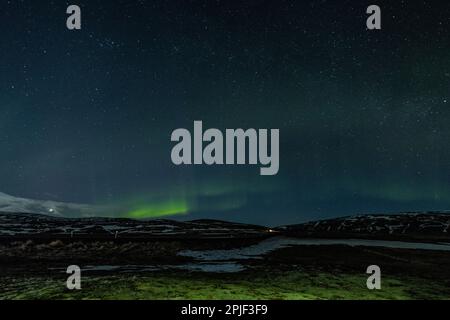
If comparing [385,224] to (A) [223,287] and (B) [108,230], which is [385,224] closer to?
(B) [108,230]

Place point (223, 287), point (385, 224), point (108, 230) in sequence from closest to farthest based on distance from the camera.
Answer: point (223, 287)
point (108, 230)
point (385, 224)

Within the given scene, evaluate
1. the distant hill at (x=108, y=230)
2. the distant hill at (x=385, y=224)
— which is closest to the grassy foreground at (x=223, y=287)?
the distant hill at (x=108, y=230)

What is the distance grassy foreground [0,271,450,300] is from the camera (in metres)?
14.9

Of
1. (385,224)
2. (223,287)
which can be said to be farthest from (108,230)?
(223,287)

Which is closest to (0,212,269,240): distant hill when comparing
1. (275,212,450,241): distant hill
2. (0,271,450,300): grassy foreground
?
(275,212,450,241): distant hill

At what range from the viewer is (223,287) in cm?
1627

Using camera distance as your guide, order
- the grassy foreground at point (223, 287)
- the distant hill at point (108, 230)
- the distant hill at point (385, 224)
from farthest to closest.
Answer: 1. the distant hill at point (385, 224)
2. the distant hill at point (108, 230)
3. the grassy foreground at point (223, 287)

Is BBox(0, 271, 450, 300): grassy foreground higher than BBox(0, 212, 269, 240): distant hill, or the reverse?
BBox(0, 271, 450, 300): grassy foreground

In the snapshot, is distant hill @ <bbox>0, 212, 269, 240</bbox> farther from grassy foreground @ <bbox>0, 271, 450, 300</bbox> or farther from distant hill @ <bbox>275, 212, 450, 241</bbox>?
grassy foreground @ <bbox>0, 271, 450, 300</bbox>

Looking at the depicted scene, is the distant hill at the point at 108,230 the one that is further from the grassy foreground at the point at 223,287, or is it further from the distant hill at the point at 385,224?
the grassy foreground at the point at 223,287

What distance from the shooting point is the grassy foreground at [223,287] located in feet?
48.9
